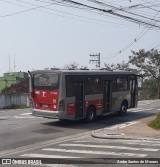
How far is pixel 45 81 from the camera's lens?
69.1 feet

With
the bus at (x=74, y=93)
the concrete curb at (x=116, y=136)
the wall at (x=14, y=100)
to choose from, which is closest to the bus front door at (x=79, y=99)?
the bus at (x=74, y=93)

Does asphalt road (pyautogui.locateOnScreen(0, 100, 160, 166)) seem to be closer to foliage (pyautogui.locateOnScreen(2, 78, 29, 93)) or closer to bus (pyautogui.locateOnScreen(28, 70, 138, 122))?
bus (pyautogui.locateOnScreen(28, 70, 138, 122))

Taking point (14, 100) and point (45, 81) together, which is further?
point (14, 100)

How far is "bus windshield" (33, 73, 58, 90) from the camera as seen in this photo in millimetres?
20597

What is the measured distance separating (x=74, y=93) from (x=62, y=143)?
19.2 feet

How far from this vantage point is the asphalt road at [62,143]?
41.9ft

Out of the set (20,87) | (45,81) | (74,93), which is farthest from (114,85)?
(20,87)

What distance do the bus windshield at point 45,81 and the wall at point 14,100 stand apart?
17763mm

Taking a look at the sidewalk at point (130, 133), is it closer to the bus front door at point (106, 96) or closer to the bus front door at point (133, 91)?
the bus front door at point (106, 96)

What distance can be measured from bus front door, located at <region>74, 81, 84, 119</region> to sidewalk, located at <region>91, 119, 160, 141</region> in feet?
9.86

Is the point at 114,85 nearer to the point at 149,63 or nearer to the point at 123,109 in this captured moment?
the point at 123,109

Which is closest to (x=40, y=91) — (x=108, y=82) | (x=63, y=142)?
(x=108, y=82)

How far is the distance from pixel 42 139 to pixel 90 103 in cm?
606

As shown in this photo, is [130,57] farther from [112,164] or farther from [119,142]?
[112,164]
